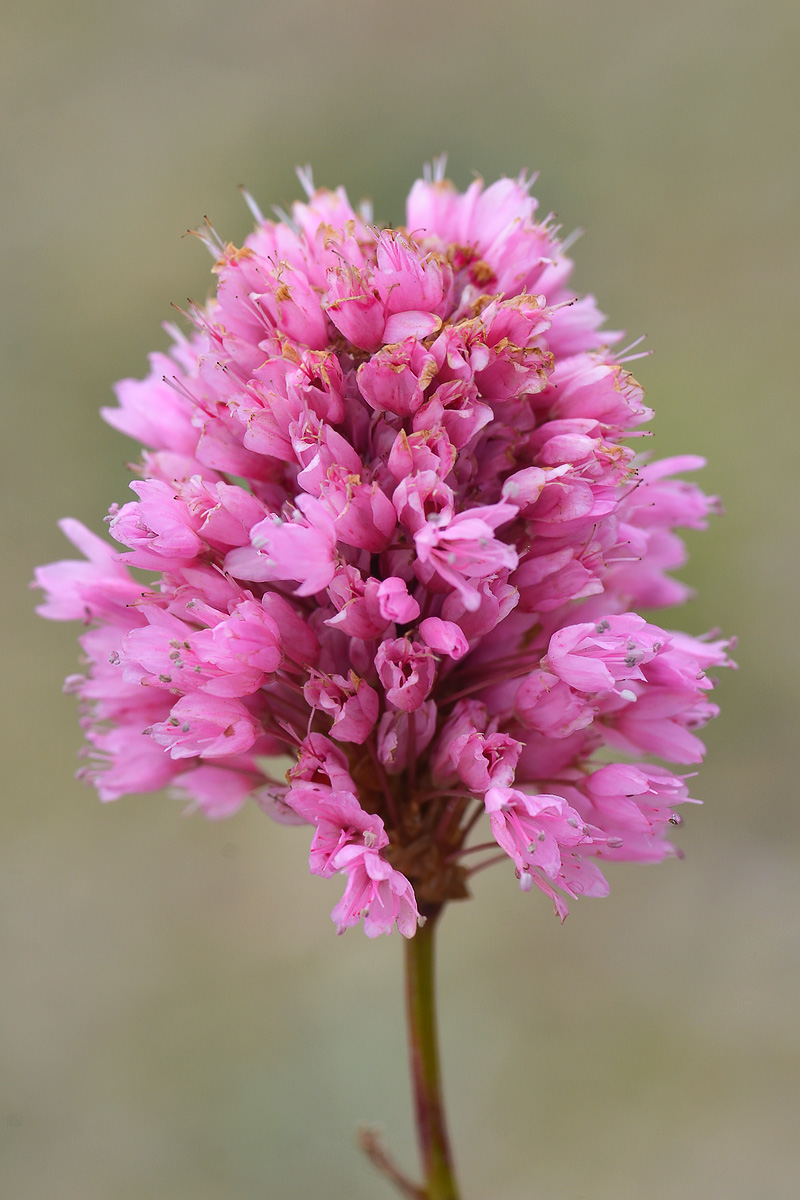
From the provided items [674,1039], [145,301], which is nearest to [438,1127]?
[674,1039]

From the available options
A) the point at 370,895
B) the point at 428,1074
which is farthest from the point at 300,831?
the point at 370,895

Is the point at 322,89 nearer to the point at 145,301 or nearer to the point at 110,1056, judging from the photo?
the point at 145,301

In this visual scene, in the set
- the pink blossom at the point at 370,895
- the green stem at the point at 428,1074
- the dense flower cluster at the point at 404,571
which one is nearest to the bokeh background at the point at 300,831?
the green stem at the point at 428,1074

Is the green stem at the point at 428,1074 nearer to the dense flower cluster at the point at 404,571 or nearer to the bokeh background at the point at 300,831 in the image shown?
the dense flower cluster at the point at 404,571

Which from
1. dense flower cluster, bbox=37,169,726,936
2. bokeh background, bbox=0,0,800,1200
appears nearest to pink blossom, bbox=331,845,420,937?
dense flower cluster, bbox=37,169,726,936

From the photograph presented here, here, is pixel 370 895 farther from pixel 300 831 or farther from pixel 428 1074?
pixel 300 831

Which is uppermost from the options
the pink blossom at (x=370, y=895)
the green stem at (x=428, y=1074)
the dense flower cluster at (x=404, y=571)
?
the dense flower cluster at (x=404, y=571)

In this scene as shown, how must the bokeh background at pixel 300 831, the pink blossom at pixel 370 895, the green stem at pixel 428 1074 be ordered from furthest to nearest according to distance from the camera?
the bokeh background at pixel 300 831 → the green stem at pixel 428 1074 → the pink blossom at pixel 370 895
